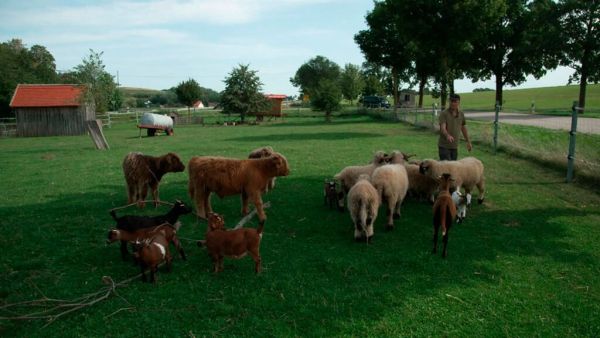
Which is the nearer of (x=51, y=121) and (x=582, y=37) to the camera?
(x=51, y=121)

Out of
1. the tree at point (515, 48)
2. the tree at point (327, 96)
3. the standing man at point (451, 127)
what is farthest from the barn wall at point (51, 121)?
the tree at point (515, 48)

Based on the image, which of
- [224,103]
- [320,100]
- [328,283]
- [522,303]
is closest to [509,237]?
[522,303]

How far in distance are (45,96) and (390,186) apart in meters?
42.1

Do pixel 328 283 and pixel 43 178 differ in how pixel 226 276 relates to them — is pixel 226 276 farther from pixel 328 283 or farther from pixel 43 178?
pixel 43 178

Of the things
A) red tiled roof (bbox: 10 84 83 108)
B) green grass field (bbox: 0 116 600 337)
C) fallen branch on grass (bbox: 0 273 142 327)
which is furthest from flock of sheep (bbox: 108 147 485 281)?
red tiled roof (bbox: 10 84 83 108)

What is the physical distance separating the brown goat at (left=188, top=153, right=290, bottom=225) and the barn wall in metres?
35.8

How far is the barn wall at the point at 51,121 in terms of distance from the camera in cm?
3906

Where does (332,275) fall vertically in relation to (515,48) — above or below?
below

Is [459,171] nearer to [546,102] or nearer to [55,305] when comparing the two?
[55,305]

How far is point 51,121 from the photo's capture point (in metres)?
39.1

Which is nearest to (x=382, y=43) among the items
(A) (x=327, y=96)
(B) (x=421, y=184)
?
(A) (x=327, y=96)

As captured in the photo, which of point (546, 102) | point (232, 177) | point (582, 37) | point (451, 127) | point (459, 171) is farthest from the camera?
point (546, 102)

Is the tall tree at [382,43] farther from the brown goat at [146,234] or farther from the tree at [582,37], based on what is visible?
the brown goat at [146,234]

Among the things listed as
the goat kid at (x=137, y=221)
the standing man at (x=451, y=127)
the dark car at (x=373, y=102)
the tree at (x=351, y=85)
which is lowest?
the goat kid at (x=137, y=221)
